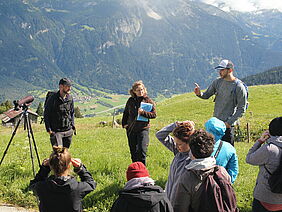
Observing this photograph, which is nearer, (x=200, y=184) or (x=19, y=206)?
(x=200, y=184)

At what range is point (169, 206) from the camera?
12.9ft

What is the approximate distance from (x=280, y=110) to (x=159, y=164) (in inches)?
1875

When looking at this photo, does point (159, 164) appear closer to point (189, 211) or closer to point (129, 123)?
point (129, 123)

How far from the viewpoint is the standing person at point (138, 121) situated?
26.2 ft

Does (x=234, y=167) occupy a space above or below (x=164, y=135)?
below

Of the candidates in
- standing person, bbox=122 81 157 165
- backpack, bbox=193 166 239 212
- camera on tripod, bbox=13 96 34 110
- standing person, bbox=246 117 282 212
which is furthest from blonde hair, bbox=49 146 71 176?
camera on tripod, bbox=13 96 34 110

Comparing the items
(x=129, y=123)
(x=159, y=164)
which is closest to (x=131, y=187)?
(x=129, y=123)

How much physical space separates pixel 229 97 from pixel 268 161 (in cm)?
312

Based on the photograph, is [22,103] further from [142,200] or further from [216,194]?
[216,194]

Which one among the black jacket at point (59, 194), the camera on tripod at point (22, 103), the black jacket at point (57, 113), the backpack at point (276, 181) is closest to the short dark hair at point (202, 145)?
the backpack at point (276, 181)

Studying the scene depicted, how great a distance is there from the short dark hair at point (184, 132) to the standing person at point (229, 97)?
2.77 meters

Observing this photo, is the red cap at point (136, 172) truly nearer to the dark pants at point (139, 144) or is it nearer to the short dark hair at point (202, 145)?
the short dark hair at point (202, 145)

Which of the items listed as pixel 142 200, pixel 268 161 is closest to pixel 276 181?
pixel 268 161

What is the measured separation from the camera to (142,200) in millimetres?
3654
